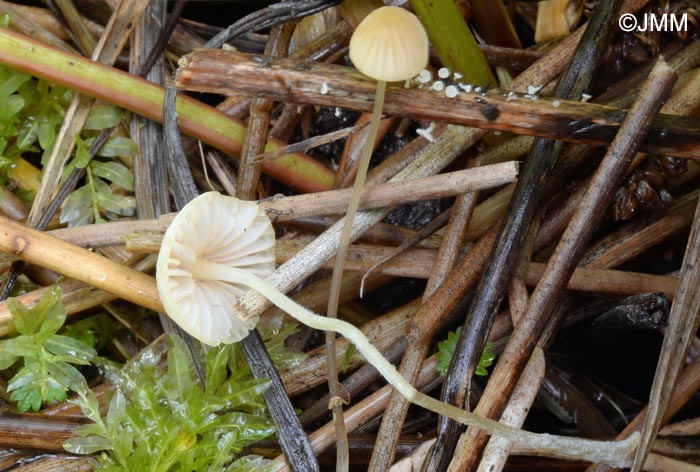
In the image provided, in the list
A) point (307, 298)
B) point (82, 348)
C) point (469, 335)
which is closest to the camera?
point (469, 335)

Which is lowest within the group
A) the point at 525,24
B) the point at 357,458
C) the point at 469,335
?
the point at 357,458

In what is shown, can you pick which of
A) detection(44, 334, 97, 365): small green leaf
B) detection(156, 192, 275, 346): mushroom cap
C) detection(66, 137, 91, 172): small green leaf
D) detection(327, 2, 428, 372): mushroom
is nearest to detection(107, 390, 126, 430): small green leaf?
detection(44, 334, 97, 365): small green leaf

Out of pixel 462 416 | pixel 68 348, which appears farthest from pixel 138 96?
pixel 462 416

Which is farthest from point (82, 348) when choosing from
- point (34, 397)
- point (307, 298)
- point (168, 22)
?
point (168, 22)

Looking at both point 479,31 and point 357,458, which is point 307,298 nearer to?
point 357,458

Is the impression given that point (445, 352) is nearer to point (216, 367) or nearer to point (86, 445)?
point (216, 367)

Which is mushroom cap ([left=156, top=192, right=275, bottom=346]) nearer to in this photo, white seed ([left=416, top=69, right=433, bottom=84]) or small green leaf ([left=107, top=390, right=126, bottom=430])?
small green leaf ([left=107, top=390, right=126, bottom=430])
